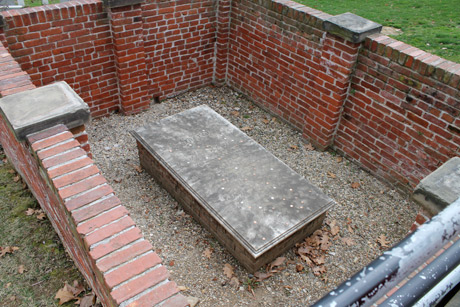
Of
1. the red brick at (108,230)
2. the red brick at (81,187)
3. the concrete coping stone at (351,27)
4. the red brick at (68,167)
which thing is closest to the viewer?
the red brick at (108,230)

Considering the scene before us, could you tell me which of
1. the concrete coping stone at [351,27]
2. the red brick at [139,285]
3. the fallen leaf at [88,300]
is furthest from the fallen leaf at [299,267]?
the concrete coping stone at [351,27]

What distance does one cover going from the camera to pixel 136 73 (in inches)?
222

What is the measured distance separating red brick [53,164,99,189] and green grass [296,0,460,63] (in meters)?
7.05

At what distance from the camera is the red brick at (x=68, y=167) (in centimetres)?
253

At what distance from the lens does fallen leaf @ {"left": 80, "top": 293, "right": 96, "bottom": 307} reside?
325 centimetres

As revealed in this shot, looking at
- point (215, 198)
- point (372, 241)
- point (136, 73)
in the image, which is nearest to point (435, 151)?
point (372, 241)

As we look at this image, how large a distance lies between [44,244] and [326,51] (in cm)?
403

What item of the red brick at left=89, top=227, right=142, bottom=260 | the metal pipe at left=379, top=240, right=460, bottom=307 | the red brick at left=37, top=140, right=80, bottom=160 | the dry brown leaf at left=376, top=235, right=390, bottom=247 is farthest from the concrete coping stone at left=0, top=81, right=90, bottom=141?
the dry brown leaf at left=376, top=235, right=390, bottom=247

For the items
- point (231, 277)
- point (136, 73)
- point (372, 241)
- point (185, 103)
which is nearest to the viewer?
point (231, 277)

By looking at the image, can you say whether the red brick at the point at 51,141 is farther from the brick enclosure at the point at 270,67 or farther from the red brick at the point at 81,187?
the brick enclosure at the point at 270,67

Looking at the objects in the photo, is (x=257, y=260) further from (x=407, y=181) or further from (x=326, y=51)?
(x=326, y=51)

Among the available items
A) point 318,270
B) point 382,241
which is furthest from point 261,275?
point 382,241

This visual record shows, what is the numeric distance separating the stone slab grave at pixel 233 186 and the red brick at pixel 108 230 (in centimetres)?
148

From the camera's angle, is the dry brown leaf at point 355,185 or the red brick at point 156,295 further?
the dry brown leaf at point 355,185
